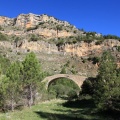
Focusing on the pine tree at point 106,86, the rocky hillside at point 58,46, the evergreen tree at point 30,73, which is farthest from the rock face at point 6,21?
the pine tree at point 106,86

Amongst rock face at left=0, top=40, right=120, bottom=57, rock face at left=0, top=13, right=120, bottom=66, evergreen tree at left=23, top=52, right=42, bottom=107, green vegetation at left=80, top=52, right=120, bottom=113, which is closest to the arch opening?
rock face at left=0, top=13, right=120, bottom=66

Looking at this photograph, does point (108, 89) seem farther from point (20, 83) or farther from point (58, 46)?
point (58, 46)

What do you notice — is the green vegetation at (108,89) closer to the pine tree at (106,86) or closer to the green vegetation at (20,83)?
the pine tree at (106,86)

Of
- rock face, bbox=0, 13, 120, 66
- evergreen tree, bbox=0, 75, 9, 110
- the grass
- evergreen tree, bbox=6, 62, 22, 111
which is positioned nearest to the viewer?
the grass

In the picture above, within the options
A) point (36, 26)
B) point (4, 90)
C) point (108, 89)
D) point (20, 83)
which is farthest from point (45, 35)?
point (108, 89)

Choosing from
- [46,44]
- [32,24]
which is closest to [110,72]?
[46,44]

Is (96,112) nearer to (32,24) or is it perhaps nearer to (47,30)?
(47,30)

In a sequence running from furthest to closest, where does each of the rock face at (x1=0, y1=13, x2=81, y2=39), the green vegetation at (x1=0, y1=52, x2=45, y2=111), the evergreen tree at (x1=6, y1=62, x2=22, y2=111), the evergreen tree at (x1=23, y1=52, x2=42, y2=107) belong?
1. the rock face at (x1=0, y1=13, x2=81, y2=39)
2. the evergreen tree at (x1=23, y1=52, x2=42, y2=107)
3. the evergreen tree at (x1=6, y1=62, x2=22, y2=111)
4. the green vegetation at (x1=0, y1=52, x2=45, y2=111)

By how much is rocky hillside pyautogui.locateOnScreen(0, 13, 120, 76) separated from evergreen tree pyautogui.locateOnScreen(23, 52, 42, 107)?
1575 inches

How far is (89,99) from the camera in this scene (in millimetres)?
46250

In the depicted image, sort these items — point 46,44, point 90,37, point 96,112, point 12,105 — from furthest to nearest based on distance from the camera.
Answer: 1. point 90,37
2. point 46,44
3. point 12,105
4. point 96,112

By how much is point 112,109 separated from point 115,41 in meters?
67.7

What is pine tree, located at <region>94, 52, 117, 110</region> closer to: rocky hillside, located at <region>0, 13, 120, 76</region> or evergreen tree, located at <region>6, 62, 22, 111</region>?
evergreen tree, located at <region>6, 62, 22, 111</region>

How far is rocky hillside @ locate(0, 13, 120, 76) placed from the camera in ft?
265
